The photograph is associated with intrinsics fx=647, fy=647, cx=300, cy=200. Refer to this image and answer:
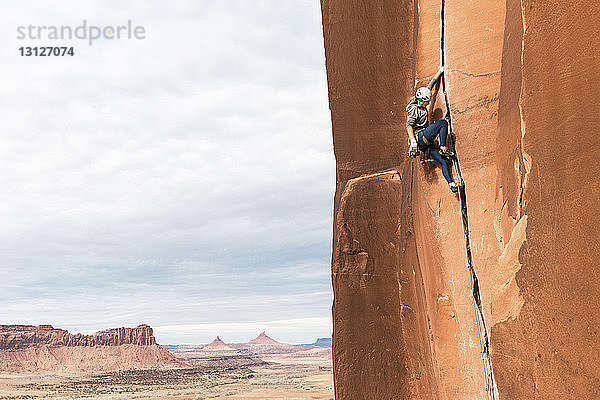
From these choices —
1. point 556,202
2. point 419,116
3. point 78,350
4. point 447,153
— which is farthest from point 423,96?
Result: point 78,350

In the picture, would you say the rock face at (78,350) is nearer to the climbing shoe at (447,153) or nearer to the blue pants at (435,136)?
the blue pants at (435,136)

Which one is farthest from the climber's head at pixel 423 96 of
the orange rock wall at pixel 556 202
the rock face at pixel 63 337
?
the rock face at pixel 63 337

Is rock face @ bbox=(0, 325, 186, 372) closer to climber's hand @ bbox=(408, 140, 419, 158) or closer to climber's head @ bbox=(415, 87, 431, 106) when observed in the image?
climber's hand @ bbox=(408, 140, 419, 158)

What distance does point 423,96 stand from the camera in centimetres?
612

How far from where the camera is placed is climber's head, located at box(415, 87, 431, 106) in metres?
6.10

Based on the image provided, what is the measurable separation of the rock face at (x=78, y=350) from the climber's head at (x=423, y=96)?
95.4m

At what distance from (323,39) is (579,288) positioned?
542 cm

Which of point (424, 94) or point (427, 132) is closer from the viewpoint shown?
point (427, 132)

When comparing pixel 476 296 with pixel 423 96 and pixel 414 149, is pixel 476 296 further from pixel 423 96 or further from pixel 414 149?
pixel 423 96

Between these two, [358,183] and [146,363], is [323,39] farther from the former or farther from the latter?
[146,363]

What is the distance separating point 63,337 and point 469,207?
104 m

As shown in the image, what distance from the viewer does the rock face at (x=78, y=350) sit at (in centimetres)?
9325

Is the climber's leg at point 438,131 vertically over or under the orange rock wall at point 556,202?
over

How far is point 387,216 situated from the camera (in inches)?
301
